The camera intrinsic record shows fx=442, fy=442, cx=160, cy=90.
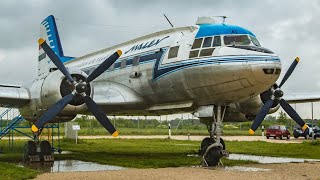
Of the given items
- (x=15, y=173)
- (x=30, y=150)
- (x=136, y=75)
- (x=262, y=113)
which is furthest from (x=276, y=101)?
(x=30, y=150)

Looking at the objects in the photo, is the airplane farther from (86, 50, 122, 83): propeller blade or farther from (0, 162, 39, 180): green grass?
(0, 162, 39, 180): green grass

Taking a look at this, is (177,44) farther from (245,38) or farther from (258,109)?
(258,109)

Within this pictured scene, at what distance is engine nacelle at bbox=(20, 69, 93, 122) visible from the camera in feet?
48.4

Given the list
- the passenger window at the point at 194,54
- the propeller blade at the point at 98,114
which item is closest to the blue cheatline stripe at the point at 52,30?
the propeller blade at the point at 98,114

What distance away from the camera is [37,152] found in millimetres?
17078

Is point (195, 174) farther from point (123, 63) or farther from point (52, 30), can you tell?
point (52, 30)

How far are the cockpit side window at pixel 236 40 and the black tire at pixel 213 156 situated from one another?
3385 millimetres

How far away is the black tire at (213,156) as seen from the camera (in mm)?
14094

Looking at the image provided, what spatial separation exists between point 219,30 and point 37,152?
27.6ft

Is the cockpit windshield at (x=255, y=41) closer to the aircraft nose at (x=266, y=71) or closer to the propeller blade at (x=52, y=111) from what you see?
the aircraft nose at (x=266, y=71)

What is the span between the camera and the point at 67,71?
14727 mm

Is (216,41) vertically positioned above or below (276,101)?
above

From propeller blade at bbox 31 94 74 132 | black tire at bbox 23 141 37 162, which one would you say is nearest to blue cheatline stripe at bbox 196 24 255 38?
propeller blade at bbox 31 94 74 132

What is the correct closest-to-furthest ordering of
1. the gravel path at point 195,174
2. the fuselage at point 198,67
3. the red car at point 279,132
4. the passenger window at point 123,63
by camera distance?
the gravel path at point 195,174, the fuselage at point 198,67, the passenger window at point 123,63, the red car at point 279,132
